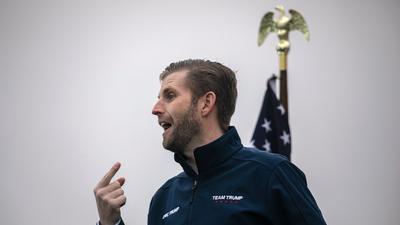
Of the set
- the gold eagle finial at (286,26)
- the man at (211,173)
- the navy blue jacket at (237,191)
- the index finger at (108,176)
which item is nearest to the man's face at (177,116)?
the man at (211,173)

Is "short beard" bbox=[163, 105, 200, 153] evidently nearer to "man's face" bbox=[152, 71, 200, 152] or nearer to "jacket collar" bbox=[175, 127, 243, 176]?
"man's face" bbox=[152, 71, 200, 152]

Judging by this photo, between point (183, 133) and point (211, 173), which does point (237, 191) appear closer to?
point (211, 173)

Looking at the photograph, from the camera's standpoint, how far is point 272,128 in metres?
6.51

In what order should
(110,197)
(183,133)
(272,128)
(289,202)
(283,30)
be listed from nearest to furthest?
(289,202)
(110,197)
(183,133)
(272,128)
(283,30)

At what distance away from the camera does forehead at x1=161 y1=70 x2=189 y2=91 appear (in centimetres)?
298

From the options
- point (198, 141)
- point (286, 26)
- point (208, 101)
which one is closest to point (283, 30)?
point (286, 26)

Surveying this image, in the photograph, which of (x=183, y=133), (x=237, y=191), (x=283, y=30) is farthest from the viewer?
(x=283, y=30)

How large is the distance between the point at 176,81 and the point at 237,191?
0.79 m

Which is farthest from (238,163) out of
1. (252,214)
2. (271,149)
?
(271,149)

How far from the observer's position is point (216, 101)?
120 inches

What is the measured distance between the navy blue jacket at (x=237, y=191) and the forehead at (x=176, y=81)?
1.23ft

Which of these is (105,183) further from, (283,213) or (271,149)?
(271,149)

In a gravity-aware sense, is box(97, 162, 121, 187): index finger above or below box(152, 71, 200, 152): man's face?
below

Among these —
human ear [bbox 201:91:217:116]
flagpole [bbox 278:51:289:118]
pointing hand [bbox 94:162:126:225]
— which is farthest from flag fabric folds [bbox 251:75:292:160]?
pointing hand [bbox 94:162:126:225]
